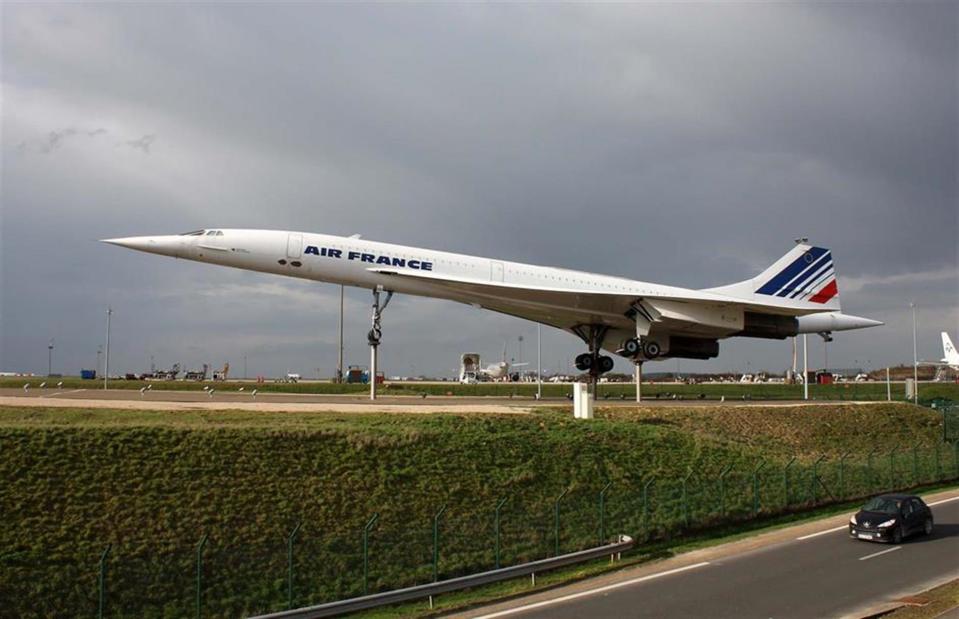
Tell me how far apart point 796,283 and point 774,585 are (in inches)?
1033

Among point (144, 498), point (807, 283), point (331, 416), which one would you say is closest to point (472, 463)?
point (331, 416)

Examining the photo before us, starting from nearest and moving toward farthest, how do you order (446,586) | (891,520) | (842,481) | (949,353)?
(446,586), (891,520), (842,481), (949,353)

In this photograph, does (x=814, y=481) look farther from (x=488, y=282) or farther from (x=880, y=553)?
(x=488, y=282)

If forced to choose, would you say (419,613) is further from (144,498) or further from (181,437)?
(181,437)

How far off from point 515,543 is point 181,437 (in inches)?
325

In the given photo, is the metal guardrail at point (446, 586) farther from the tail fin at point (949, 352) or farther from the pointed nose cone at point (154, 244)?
the tail fin at point (949, 352)

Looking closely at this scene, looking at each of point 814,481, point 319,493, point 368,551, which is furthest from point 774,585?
point 814,481

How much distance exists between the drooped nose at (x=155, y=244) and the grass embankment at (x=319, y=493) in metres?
8.11

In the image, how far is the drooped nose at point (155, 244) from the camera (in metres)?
28.4

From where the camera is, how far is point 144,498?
15906 millimetres

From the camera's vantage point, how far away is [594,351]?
36938 millimetres

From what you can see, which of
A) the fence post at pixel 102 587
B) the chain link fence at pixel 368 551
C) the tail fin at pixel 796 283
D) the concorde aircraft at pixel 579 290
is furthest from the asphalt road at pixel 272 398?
the fence post at pixel 102 587

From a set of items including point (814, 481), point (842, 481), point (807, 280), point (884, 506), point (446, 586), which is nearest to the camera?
point (446, 586)

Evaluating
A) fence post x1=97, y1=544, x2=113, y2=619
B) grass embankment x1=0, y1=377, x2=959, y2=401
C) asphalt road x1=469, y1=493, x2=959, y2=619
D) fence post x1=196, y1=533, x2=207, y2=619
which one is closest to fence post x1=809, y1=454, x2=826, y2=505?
asphalt road x1=469, y1=493, x2=959, y2=619
